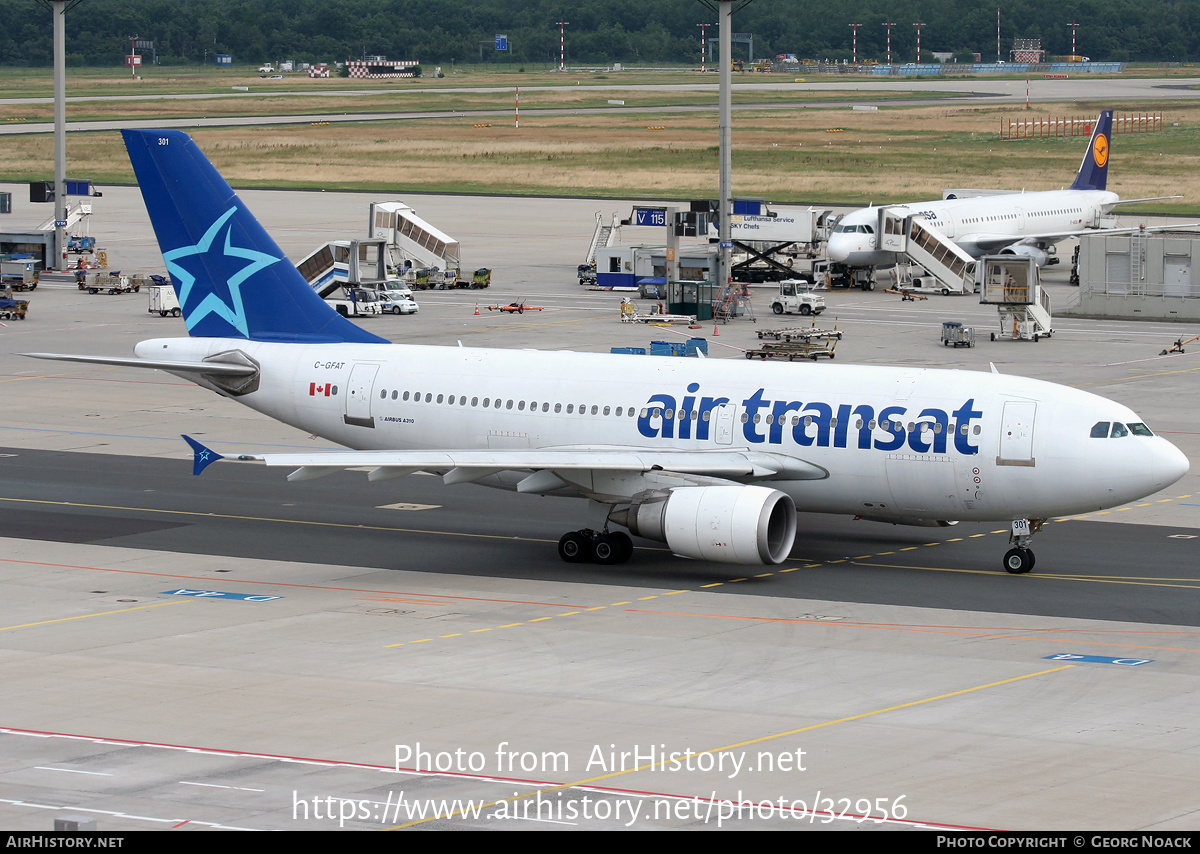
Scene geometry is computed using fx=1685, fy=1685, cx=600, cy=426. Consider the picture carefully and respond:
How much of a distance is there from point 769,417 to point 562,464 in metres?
4.97


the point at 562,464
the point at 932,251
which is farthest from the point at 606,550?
the point at 932,251

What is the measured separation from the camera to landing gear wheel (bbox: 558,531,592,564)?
3859 cm

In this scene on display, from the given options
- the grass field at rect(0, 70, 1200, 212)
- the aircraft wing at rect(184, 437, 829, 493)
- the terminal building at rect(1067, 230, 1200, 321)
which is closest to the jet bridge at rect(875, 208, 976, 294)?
the terminal building at rect(1067, 230, 1200, 321)

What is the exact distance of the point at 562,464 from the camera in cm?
3725

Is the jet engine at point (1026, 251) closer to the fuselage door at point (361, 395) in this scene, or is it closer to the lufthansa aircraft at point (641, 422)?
the lufthansa aircraft at point (641, 422)

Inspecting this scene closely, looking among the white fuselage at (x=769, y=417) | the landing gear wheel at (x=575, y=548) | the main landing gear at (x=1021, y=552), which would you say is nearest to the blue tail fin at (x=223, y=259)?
the white fuselage at (x=769, y=417)

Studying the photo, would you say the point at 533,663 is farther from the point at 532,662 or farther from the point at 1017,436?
the point at 1017,436

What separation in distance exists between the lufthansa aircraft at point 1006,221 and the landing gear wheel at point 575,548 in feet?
191

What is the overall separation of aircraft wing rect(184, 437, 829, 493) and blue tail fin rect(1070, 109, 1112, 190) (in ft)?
250

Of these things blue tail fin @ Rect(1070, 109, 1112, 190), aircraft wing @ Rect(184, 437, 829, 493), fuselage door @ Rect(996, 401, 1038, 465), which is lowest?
aircraft wing @ Rect(184, 437, 829, 493)

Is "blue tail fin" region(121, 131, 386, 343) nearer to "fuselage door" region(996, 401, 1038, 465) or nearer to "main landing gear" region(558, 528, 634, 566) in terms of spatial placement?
"main landing gear" region(558, 528, 634, 566)

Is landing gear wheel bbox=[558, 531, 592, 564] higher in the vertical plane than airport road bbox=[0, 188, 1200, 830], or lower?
higher

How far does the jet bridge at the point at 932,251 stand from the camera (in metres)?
93.1

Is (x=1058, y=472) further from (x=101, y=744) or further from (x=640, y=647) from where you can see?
(x=101, y=744)
